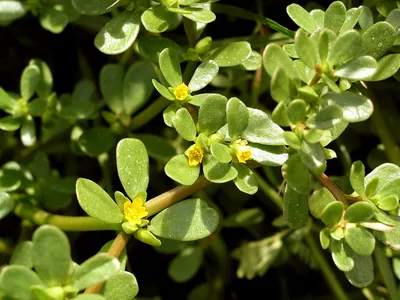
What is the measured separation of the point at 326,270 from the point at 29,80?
0.63m

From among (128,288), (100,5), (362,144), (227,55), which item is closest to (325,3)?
(362,144)

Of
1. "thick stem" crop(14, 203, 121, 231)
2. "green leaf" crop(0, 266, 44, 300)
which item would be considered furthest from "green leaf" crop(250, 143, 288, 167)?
"green leaf" crop(0, 266, 44, 300)

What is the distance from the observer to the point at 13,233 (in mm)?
1286

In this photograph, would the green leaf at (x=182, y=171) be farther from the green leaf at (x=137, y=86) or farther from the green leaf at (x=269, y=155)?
the green leaf at (x=137, y=86)

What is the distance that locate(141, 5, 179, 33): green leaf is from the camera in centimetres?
91

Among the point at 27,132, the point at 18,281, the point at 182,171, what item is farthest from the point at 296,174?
the point at 27,132

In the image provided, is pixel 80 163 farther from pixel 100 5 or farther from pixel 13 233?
pixel 100 5

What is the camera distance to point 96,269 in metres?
0.71

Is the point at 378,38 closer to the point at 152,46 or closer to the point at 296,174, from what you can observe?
the point at 296,174

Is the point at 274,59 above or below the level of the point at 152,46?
above

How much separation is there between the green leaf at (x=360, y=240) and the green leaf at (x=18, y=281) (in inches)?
15.1

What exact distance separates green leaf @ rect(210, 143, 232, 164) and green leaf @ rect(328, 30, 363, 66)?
0.17 metres

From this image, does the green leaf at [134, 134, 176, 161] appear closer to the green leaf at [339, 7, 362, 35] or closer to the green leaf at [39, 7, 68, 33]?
the green leaf at [39, 7, 68, 33]

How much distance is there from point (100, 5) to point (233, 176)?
0.35 meters
